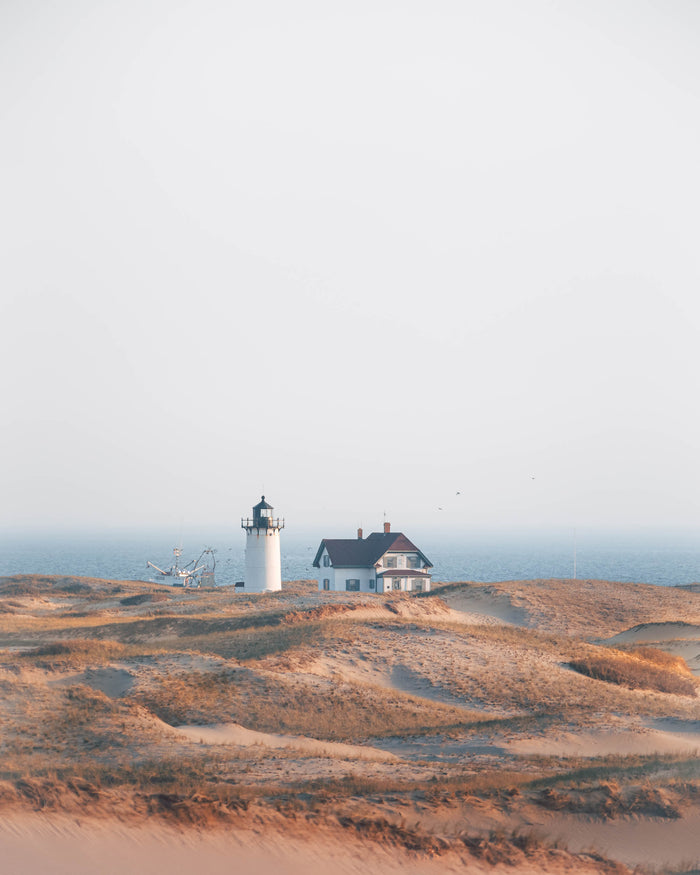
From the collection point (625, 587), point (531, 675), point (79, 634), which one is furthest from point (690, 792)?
point (625, 587)

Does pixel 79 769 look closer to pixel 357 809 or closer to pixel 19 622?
pixel 357 809

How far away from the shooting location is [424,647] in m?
35.4

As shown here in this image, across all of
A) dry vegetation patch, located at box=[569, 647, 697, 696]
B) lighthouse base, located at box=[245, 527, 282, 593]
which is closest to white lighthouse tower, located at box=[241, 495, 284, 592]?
lighthouse base, located at box=[245, 527, 282, 593]

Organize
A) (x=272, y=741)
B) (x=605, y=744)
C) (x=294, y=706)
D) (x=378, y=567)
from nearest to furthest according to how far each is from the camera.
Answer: (x=272, y=741) < (x=605, y=744) < (x=294, y=706) < (x=378, y=567)

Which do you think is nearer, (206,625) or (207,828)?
(207,828)

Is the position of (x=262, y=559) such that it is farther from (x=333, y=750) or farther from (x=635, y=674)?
(x=333, y=750)

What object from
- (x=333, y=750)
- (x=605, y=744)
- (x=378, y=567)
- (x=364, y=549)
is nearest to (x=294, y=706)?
(x=333, y=750)

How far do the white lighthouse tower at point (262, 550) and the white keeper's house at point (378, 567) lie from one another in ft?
12.8

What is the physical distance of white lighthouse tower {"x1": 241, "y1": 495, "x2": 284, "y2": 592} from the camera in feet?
210

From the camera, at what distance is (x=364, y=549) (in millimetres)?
66125

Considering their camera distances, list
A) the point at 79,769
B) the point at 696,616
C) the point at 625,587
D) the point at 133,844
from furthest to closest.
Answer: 1. the point at 625,587
2. the point at 696,616
3. the point at 79,769
4. the point at 133,844

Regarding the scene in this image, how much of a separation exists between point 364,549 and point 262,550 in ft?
26.2

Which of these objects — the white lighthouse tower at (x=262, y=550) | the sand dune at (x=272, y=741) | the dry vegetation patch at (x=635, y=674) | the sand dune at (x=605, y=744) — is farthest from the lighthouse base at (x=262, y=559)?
the sand dune at (x=605, y=744)

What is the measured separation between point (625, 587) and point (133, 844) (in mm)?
62456
